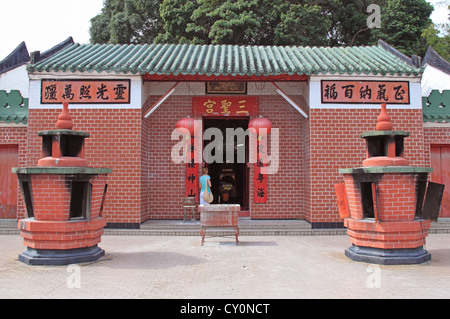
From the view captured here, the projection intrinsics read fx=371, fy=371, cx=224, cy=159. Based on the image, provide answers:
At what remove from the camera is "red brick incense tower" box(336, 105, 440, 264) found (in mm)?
5379

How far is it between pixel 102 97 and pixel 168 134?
1.87 m

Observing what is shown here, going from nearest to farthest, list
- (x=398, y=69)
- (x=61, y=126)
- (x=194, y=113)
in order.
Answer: (x=61, y=126) < (x=398, y=69) < (x=194, y=113)

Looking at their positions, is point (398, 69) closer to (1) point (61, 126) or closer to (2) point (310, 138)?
(2) point (310, 138)

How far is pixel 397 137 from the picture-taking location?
18.9 ft

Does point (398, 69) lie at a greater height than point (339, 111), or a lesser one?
greater

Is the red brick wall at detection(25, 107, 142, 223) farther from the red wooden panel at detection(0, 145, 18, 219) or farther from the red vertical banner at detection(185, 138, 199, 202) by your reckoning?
the red vertical banner at detection(185, 138, 199, 202)

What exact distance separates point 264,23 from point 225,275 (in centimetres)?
1531

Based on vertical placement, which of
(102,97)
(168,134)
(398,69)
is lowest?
(168,134)

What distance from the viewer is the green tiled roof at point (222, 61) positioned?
825 centimetres

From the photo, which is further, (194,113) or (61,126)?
(194,113)

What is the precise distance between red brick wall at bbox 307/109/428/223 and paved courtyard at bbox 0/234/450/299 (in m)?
2.02

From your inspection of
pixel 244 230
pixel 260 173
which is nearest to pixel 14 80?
pixel 260 173
